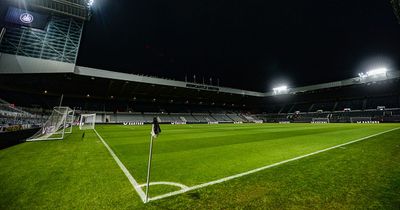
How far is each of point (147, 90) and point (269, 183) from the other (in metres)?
45.8

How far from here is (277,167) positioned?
4.93 meters

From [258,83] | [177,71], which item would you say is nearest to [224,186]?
[177,71]

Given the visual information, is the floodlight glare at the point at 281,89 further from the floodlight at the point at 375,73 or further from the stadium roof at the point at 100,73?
the floodlight at the point at 375,73

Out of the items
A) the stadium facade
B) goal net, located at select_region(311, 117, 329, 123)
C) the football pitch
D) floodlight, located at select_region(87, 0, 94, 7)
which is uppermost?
floodlight, located at select_region(87, 0, 94, 7)

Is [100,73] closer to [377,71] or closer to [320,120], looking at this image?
[320,120]

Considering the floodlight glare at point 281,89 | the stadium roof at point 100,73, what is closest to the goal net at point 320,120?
the stadium roof at point 100,73

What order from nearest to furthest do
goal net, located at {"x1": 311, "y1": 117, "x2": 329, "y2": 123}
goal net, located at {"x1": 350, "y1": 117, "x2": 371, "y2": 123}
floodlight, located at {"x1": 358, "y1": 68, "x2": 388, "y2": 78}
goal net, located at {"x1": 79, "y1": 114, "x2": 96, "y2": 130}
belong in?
1. goal net, located at {"x1": 79, "y1": 114, "x2": 96, "y2": 130}
2. floodlight, located at {"x1": 358, "y1": 68, "x2": 388, "y2": 78}
3. goal net, located at {"x1": 350, "y1": 117, "x2": 371, "y2": 123}
4. goal net, located at {"x1": 311, "y1": 117, "x2": 329, "y2": 123}

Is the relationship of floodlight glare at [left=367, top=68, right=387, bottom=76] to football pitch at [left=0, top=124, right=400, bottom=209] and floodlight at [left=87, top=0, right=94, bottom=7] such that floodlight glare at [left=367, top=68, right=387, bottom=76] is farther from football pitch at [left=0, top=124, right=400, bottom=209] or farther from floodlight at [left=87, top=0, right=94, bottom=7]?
floodlight at [left=87, top=0, right=94, bottom=7]

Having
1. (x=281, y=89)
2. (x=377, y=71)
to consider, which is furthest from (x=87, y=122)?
(x=377, y=71)

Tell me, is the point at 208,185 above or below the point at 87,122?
below

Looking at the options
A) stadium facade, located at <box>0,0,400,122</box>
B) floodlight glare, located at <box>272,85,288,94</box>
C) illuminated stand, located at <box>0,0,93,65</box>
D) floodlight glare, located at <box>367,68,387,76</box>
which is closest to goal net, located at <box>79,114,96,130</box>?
stadium facade, located at <box>0,0,400,122</box>

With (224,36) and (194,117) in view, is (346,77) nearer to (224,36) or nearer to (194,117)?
(224,36)

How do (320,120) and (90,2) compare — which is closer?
(90,2)

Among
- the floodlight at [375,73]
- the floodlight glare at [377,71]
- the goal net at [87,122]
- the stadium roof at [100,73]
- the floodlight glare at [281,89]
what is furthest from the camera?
the floodlight glare at [281,89]
